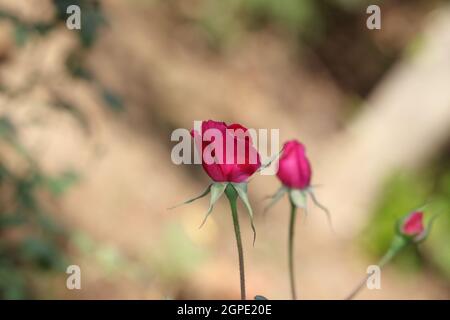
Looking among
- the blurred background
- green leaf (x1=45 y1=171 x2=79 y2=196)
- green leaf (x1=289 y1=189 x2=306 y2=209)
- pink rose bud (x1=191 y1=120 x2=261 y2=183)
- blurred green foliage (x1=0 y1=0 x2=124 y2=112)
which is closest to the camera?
pink rose bud (x1=191 y1=120 x2=261 y2=183)

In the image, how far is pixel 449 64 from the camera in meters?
3.26

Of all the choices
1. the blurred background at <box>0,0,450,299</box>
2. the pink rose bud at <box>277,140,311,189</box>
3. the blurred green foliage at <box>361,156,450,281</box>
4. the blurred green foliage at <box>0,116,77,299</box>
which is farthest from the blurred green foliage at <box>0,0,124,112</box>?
the blurred green foliage at <box>361,156,450,281</box>

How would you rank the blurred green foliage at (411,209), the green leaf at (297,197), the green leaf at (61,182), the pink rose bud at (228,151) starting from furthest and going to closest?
1. the blurred green foliage at (411,209)
2. the green leaf at (61,182)
3. the green leaf at (297,197)
4. the pink rose bud at (228,151)

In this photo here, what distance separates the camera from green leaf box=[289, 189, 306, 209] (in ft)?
2.69

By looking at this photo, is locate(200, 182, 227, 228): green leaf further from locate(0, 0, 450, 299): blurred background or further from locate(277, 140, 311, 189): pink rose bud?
locate(0, 0, 450, 299): blurred background

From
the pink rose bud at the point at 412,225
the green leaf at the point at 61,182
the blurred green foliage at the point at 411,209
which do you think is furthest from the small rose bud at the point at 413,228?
the blurred green foliage at the point at 411,209

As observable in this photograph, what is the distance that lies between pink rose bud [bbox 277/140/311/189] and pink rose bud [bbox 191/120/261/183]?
119mm

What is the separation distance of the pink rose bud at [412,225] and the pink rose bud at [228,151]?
22cm

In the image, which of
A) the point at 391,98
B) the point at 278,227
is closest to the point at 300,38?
the point at 391,98

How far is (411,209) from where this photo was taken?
3.04 metres

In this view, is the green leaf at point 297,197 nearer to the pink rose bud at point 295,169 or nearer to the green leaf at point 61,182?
the pink rose bud at point 295,169

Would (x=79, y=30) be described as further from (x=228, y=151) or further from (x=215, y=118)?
(x=215, y=118)

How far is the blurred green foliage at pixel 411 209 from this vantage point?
9.48 feet

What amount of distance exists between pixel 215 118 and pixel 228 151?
2.59 meters
